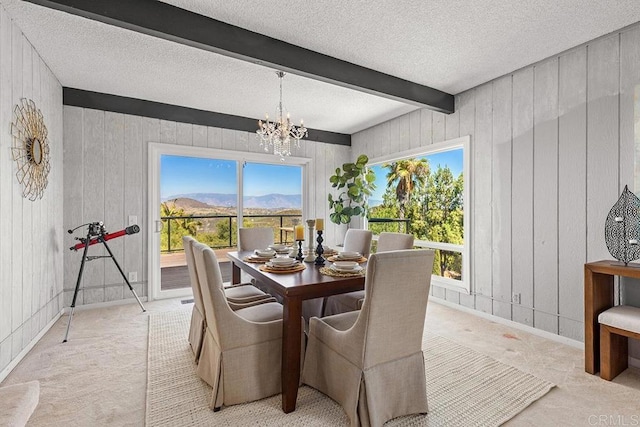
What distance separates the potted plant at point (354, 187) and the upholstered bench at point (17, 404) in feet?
14.1

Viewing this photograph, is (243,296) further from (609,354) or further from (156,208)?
(609,354)

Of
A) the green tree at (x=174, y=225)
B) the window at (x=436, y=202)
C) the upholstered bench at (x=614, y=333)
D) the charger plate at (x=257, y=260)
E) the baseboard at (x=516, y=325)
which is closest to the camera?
the upholstered bench at (x=614, y=333)

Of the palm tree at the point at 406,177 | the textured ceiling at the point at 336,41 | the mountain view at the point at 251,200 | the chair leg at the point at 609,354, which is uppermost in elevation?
the textured ceiling at the point at 336,41

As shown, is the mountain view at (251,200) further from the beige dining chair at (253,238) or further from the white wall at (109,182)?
the beige dining chair at (253,238)

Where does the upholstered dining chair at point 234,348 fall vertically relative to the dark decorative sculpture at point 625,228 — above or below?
below

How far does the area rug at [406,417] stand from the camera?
1829 millimetres

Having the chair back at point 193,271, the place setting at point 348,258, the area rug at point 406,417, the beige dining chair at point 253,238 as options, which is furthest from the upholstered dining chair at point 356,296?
the chair back at point 193,271

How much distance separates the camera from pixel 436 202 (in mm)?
4285

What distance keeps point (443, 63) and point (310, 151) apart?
2766 millimetres

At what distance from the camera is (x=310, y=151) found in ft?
17.8

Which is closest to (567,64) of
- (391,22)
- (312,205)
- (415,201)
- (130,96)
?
(391,22)

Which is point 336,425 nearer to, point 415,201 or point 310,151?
point 415,201

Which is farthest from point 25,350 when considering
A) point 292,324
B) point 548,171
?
point 548,171

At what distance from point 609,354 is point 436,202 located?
2.39 m
